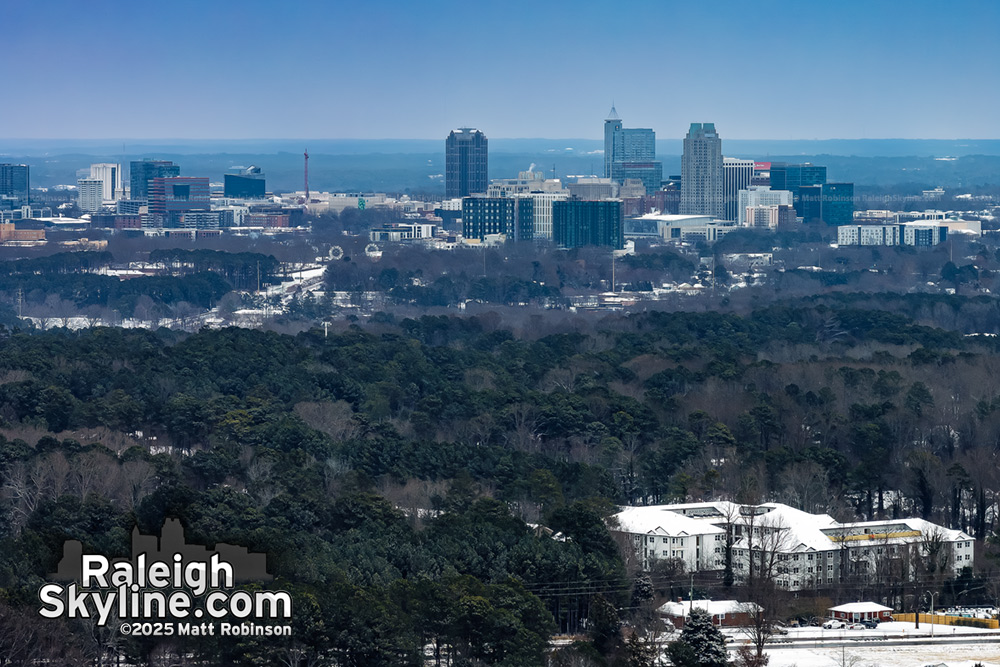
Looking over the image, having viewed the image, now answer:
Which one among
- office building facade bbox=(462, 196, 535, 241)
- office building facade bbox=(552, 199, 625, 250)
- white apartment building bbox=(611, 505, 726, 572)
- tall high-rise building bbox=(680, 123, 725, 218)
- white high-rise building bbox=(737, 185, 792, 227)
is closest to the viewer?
white apartment building bbox=(611, 505, 726, 572)

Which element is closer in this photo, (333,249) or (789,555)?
(789,555)

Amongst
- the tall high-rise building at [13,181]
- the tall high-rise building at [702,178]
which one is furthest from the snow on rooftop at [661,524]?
the tall high-rise building at [13,181]

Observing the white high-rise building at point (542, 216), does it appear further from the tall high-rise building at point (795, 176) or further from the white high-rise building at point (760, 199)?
the tall high-rise building at point (795, 176)

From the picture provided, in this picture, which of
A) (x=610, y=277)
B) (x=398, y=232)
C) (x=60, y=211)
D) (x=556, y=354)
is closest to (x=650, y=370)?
(x=556, y=354)

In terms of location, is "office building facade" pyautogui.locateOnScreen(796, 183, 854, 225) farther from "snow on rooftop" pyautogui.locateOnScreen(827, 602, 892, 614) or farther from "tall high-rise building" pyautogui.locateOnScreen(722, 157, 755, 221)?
"snow on rooftop" pyautogui.locateOnScreen(827, 602, 892, 614)

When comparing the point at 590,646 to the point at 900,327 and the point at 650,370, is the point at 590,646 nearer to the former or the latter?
the point at 650,370

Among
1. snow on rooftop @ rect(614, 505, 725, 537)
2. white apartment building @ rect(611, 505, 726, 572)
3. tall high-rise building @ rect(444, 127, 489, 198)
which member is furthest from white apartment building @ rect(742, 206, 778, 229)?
white apartment building @ rect(611, 505, 726, 572)
